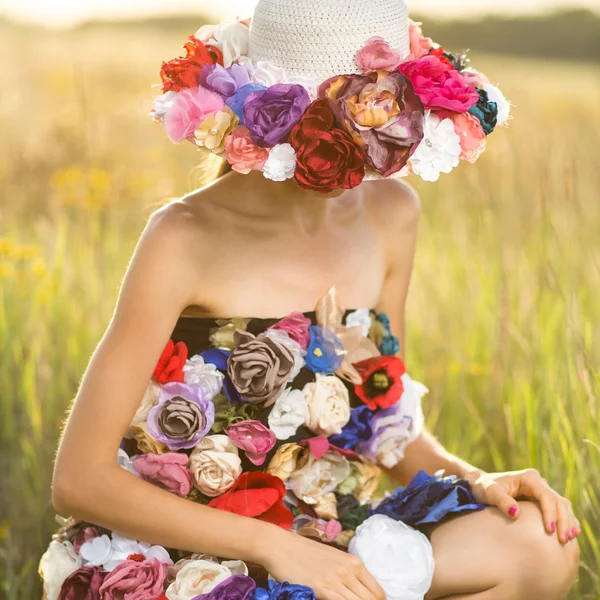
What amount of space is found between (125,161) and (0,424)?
225 cm

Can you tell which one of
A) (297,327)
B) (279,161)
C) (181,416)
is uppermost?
(279,161)

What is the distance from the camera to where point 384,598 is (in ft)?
6.57

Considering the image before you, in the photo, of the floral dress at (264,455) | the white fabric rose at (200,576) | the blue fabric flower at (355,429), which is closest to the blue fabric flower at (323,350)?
the floral dress at (264,455)

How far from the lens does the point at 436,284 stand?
3.93 metres

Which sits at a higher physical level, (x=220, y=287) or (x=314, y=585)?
(x=220, y=287)

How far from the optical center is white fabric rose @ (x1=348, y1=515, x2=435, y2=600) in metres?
2.07

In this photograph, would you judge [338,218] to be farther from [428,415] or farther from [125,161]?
[125,161]

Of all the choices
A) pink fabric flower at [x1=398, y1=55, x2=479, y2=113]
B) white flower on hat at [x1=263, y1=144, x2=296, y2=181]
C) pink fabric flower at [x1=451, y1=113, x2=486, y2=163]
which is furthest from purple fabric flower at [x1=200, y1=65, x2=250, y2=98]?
pink fabric flower at [x1=451, y1=113, x2=486, y2=163]

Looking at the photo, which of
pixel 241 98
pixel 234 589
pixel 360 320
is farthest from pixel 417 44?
pixel 234 589

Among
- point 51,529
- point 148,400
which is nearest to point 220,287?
point 148,400

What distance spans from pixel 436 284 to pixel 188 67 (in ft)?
6.82

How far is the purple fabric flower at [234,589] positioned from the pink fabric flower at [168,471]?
254mm

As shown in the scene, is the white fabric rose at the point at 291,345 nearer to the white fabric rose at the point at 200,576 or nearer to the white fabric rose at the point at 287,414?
the white fabric rose at the point at 287,414

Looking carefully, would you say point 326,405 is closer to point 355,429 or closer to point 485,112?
point 355,429
